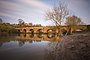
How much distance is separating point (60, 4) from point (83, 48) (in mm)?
8412

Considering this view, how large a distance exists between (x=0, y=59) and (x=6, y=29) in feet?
62.4

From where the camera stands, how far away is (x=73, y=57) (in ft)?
10.8

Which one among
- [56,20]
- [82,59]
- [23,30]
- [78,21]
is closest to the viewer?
[82,59]

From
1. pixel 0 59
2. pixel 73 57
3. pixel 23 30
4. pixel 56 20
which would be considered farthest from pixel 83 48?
pixel 23 30

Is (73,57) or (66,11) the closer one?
(73,57)

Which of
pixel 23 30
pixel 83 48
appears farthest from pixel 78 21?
pixel 83 48

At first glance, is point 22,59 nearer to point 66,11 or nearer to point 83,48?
point 83,48

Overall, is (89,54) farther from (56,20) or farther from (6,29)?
(6,29)

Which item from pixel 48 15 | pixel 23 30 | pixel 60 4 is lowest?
pixel 23 30

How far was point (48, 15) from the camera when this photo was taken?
39.3ft

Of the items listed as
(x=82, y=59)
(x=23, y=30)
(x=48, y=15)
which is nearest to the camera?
(x=82, y=59)

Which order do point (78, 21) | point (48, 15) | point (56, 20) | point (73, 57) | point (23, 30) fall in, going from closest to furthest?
point (73, 57)
point (56, 20)
point (48, 15)
point (78, 21)
point (23, 30)

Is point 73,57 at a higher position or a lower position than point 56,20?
lower

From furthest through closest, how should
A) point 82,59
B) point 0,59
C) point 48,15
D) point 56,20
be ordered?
point 48,15 → point 56,20 → point 0,59 → point 82,59
